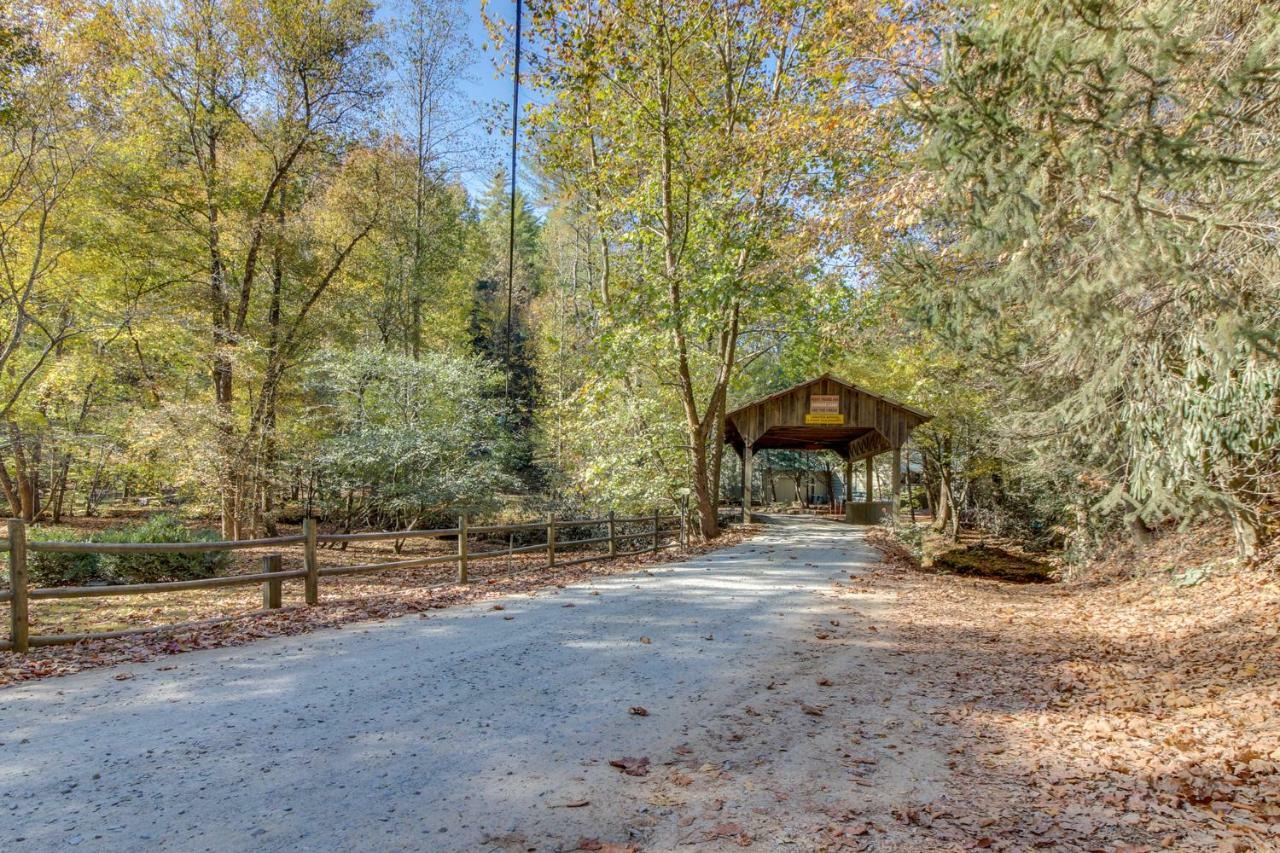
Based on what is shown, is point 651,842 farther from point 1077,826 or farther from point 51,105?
point 51,105

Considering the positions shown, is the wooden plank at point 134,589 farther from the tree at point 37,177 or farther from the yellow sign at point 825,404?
the yellow sign at point 825,404

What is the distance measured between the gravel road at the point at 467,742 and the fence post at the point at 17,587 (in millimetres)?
1050

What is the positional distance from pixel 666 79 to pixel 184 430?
1124 cm

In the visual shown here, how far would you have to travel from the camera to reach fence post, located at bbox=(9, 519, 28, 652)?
5285mm

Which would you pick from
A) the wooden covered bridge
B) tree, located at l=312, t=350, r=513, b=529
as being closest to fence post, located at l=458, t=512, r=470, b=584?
tree, located at l=312, t=350, r=513, b=529

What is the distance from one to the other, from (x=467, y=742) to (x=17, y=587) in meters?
4.49

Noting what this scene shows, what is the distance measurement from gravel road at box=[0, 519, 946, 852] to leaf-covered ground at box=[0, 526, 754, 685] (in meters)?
0.47

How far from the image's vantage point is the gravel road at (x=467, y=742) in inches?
111

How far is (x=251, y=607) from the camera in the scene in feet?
29.2

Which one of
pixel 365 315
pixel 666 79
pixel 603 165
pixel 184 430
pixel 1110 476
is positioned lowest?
pixel 1110 476

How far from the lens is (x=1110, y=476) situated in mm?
9234

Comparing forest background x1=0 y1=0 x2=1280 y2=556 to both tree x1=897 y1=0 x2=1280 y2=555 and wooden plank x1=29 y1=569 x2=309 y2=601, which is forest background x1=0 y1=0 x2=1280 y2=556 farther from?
wooden plank x1=29 y1=569 x2=309 y2=601

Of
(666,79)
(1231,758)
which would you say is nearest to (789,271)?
(666,79)

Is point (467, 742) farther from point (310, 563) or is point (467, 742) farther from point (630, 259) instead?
point (630, 259)
